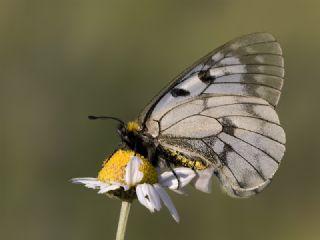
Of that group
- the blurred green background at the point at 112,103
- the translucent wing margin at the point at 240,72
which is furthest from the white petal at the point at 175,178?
the blurred green background at the point at 112,103

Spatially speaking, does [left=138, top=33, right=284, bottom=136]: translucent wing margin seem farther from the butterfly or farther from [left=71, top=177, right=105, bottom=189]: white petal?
[left=71, top=177, right=105, bottom=189]: white petal

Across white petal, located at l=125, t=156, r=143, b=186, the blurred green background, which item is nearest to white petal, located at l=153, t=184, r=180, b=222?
white petal, located at l=125, t=156, r=143, b=186

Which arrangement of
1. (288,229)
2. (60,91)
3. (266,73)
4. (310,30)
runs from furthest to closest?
1. (310,30)
2. (60,91)
3. (288,229)
4. (266,73)

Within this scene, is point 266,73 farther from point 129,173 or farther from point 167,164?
point 129,173

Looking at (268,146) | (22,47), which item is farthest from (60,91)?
(268,146)

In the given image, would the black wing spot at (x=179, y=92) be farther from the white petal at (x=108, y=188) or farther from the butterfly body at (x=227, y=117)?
the white petal at (x=108, y=188)

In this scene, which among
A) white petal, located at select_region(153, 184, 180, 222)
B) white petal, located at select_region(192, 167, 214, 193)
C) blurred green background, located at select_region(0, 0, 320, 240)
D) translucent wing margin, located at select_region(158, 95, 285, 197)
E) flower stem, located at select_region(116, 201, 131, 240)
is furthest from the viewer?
blurred green background, located at select_region(0, 0, 320, 240)

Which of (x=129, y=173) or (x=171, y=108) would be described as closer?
(x=129, y=173)
